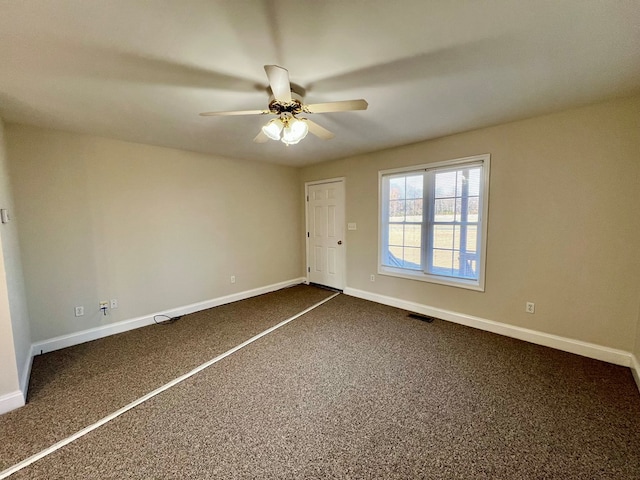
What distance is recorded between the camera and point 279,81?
1480 millimetres

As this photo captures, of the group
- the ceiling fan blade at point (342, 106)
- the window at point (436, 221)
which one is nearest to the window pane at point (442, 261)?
the window at point (436, 221)

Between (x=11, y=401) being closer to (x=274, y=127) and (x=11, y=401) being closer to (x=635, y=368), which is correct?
(x=274, y=127)

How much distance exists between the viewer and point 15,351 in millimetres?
1886

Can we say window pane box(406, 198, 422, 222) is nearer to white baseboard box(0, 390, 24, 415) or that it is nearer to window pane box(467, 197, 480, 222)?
window pane box(467, 197, 480, 222)

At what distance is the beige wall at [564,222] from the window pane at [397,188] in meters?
0.59

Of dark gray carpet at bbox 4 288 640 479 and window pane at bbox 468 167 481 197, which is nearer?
dark gray carpet at bbox 4 288 640 479

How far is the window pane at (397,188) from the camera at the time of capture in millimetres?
3723

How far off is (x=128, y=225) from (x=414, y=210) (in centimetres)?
376

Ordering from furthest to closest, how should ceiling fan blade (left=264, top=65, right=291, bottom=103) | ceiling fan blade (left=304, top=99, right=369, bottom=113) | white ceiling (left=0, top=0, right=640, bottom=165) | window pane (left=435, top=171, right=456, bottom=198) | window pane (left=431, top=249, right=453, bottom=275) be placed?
window pane (left=431, top=249, right=453, bottom=275) < window pane (left=435, top=171, right=456, bottom=198) < ceiling fan blade (left=304, top=99, right=369, bottom=113) < ceiling fan blade (left=264, top=65, right=291, bottom=103) < white ceiling (left=0, top=0, right=640, bottom=165)

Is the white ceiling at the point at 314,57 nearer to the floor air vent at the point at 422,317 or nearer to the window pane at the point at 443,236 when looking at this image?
the window pane at the point at 443,236

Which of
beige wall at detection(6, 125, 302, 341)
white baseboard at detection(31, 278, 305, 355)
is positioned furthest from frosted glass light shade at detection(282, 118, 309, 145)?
white baseboard at detection(31, 278, 305, 355)

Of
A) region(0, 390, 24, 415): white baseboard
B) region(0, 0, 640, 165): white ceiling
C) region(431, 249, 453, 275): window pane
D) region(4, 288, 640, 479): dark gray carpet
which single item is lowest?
region(4, 288, 640, 479): dark gray carpet

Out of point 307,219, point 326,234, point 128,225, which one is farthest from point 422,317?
point 128,225

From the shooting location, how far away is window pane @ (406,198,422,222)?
3.56 meters
